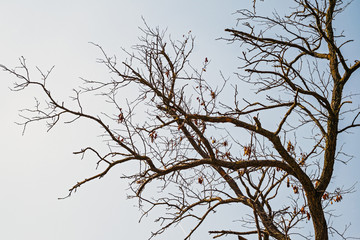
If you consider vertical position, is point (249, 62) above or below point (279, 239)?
above

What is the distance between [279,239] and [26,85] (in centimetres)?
498

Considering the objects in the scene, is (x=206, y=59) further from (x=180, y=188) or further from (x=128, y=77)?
(x=180, y=188)

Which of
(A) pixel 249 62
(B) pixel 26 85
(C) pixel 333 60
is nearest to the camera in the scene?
(B) pixel 26 85

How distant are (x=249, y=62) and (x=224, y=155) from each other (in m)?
1.92

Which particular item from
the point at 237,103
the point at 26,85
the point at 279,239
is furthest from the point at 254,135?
the point at 26,85

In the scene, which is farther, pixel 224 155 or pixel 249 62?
pixel 224 155

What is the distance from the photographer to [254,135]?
15.6ft

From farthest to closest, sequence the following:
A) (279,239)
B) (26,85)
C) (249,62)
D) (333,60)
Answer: (333,60) → (279,239) → (249,62) → (26,85)

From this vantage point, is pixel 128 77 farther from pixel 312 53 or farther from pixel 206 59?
pixel 312 53

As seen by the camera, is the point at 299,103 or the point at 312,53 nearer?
the point at 299,103

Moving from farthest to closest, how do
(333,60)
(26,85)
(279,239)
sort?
1. (333,60)
2. (279,239)
3. (26,85)

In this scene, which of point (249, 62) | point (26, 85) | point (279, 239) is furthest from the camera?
point (279, 239)

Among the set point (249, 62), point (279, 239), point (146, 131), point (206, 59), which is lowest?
point (279, 239)

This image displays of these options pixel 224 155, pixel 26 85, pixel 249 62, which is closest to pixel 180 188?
pixel 224 155
